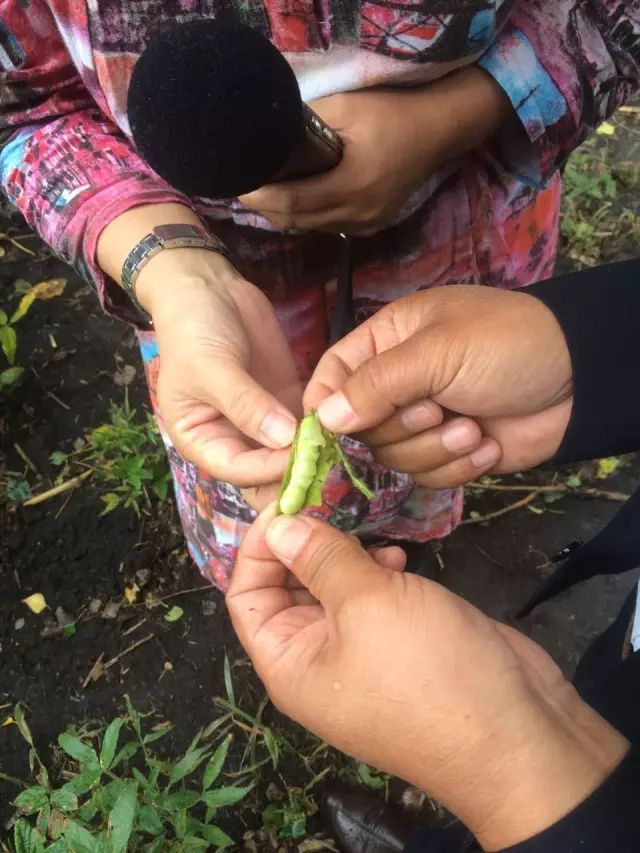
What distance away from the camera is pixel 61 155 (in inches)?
54.1

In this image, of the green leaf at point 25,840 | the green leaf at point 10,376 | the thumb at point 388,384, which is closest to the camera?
the thumb at point 388,384

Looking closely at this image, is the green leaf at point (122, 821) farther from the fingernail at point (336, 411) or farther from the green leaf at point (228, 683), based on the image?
the fingernail at point (336, 411)

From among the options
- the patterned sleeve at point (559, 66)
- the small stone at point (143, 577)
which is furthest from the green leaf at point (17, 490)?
the patterned sleeve at point (559, 66)

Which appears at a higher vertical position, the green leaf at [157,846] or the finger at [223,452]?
the finger at [223,452]

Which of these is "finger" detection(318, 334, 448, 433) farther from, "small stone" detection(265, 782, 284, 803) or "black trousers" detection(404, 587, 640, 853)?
"small stone" detection(265, 782, 284, 803)

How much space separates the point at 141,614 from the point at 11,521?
0.56m

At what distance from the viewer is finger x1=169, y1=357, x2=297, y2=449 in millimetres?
1151

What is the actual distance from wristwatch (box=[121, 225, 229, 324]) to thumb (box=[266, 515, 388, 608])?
0.49 m

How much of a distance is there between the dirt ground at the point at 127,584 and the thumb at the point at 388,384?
4.34 ft

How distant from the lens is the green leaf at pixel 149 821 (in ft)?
5.31

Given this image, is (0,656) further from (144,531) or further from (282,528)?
(282,528)

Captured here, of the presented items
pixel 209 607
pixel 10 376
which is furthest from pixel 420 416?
pixel 10 376

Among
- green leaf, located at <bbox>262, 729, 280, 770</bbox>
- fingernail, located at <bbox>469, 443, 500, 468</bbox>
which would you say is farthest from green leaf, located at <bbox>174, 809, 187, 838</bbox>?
fingernail, located at <bbox>469, 443, 500, 468</bbox>

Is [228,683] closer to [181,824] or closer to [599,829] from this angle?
[181,824]
